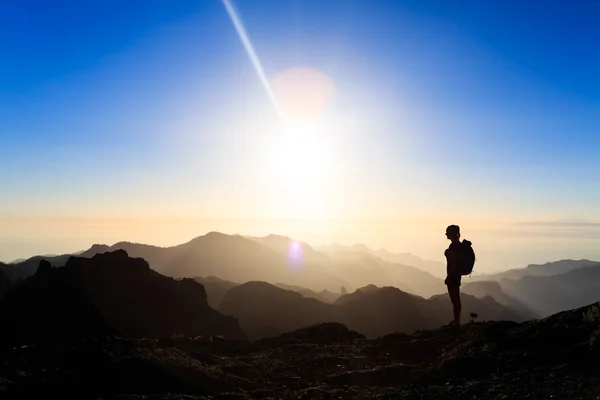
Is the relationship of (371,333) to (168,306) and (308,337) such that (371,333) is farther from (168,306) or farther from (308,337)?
(308,337)

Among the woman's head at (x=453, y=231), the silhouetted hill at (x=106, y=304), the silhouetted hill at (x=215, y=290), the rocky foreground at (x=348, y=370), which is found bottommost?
the silhouetted hill at (x=215, y=290)

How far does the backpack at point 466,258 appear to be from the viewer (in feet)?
53.8

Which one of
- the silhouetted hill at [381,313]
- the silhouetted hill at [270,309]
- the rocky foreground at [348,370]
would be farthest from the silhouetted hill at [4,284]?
the rocky foreground at [348,370]

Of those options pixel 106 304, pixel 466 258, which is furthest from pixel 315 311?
pixel 466 258

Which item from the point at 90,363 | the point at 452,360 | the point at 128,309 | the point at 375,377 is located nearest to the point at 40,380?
the point at 90,363

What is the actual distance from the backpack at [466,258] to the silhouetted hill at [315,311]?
79.6 metres

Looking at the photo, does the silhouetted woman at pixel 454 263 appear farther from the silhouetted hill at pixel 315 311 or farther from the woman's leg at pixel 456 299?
the silhouetted hill at pixel 315 311

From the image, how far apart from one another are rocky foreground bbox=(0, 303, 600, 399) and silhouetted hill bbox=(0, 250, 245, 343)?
1766 inches

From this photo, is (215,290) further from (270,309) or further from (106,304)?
(106,304)

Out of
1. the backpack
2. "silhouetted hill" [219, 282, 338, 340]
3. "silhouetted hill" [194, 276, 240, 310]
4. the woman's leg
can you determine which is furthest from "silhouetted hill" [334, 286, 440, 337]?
the backpack

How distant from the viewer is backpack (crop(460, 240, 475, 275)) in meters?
16.4

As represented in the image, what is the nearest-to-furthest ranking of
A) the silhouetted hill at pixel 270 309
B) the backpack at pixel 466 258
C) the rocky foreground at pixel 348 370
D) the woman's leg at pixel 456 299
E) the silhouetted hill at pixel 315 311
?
the rocky foreground at pixel 348 370 < the backpack at pixel 466 258 < the woman's leg at pixel 456 299 < the silhouetted hill at pixel 270 309 < the silhouetted hill at pixel 315 311

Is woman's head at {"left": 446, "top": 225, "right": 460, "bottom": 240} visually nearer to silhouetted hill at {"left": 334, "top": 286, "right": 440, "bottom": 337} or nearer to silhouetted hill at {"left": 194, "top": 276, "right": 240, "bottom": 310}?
silhouetted hill at {"left": 334, "top": 286, "right": 440, "bottom": 337}

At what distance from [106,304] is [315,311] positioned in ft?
175
